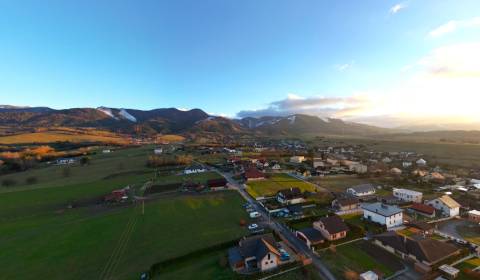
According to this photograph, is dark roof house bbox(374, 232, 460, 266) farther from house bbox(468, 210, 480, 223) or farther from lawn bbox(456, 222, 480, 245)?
house bbox(468, 210, 480, 223)

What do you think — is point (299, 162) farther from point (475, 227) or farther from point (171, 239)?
point (171, 239)

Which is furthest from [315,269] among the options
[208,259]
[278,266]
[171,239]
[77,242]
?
[77,242]

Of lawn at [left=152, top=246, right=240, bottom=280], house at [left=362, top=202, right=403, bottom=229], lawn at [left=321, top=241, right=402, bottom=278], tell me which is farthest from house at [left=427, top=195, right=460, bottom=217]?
lawn at [left=152, top=246, right=240, bottom=280]

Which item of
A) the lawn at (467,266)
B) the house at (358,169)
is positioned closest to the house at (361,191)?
the house at (358,169)

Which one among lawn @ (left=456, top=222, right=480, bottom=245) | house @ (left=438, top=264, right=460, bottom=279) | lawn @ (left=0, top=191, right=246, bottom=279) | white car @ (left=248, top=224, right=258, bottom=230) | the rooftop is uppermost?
the rooftop

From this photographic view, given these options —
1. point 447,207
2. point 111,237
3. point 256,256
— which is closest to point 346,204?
point 447,207

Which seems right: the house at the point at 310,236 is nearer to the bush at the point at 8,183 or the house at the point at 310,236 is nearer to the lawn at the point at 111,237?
the lawn at the point at 111,237

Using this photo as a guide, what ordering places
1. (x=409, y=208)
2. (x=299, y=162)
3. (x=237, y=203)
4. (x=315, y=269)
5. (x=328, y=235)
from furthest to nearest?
(x=299, y=162) → (x=237, y=203) → (x=409, y=208) → (x=328, y=235) → (x=315, y=269)
